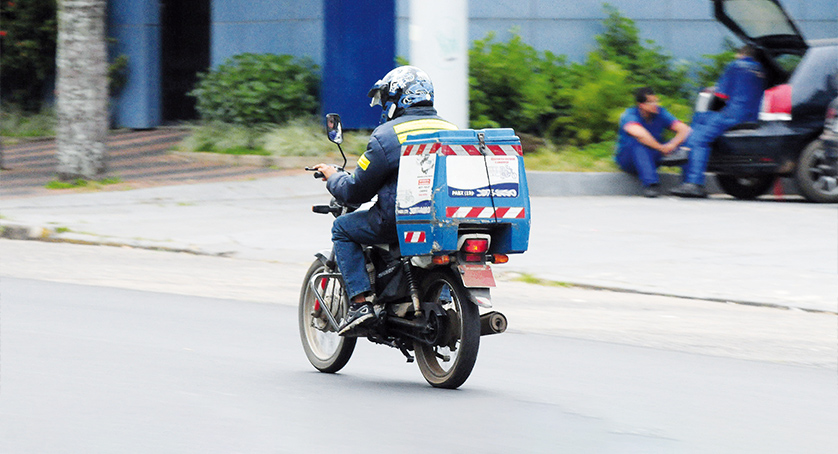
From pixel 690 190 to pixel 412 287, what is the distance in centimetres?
883

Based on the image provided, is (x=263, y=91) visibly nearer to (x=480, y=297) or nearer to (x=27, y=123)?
(x=27, y=123)

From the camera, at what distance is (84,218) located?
12.9 meters

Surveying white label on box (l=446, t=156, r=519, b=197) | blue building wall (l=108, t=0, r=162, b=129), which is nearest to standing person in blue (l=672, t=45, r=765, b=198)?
white label on box (l=446, t=156, r=519, b=197)

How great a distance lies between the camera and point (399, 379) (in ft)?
21.2

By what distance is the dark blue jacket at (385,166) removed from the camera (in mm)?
5949

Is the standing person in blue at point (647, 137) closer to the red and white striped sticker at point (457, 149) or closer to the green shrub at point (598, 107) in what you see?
the green shrub at point (598, 107)

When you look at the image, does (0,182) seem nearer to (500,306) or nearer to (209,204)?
(209,204)

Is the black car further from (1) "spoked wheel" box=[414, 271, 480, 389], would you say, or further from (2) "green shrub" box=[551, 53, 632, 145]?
(1) "spoked wheel" box=[414, 271, 480, 389]

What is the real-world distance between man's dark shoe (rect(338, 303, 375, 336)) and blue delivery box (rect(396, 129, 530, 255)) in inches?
19.0

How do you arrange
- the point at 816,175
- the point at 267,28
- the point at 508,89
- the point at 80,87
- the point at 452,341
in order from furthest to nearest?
the point at 267,28, the point at 508,89, the point at 80,87, the point at 816,175, the point at 452,341

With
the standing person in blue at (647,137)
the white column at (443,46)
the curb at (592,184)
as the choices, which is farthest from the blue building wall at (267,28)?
the white column at (443,46)

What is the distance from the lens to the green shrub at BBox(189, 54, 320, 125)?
18656 millimetres

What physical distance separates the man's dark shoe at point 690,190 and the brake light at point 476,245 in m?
8.95

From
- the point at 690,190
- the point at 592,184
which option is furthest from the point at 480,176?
the point at 592,184
